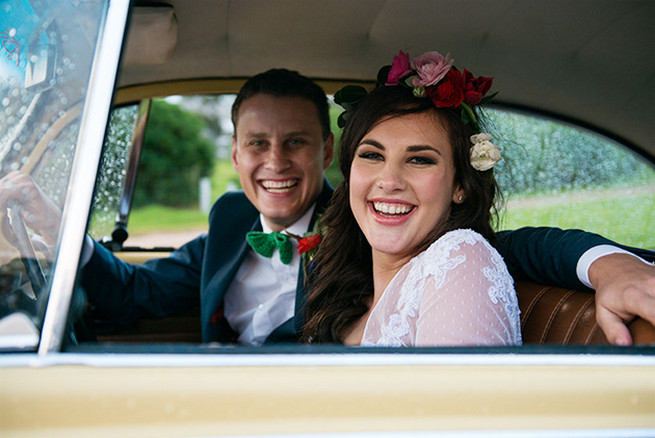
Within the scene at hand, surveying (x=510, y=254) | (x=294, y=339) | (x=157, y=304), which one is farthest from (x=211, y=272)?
(x=510, y=254)

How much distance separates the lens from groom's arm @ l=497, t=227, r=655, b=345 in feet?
4.83

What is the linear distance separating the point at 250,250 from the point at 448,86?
4.02 feet

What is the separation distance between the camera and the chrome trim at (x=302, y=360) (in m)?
1.09

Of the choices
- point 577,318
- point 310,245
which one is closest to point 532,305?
point 577,318

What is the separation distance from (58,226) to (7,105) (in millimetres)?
375

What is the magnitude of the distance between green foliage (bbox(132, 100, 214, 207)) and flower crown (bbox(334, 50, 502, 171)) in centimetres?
1467

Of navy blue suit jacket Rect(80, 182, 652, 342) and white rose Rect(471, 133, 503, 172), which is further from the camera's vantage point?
navy blue suit jacket Rect(80, 182, 652, 342)

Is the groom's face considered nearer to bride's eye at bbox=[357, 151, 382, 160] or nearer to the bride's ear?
bride's eye at bbox=[357, 151, 382, 160]

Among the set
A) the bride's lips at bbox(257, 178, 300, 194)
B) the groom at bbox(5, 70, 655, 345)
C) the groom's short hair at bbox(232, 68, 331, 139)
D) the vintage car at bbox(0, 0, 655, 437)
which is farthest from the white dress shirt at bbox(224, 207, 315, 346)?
the vintage car at bbox(0, 0, 655, 437)

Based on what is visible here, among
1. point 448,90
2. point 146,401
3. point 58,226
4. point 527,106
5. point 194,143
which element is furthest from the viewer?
point 194,143

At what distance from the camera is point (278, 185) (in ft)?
9.05

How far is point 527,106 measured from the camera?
9.77 feet

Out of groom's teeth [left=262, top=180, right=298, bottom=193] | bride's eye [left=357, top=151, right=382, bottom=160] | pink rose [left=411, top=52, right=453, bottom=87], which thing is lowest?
bride's eye [left=357, top=151, right=382, bottom=160]

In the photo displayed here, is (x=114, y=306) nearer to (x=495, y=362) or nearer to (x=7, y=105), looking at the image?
(x=7, y=105)
